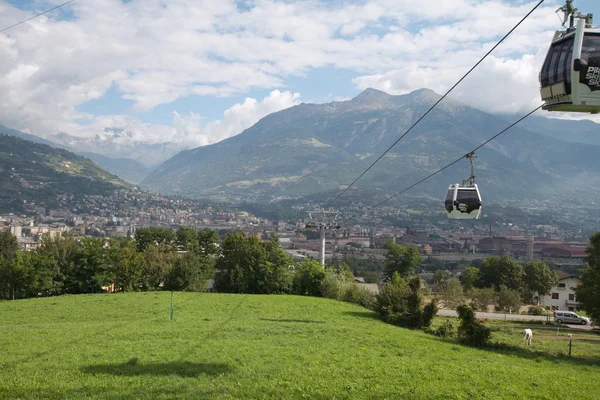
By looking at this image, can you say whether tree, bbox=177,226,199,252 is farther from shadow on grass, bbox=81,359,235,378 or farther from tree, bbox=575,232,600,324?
shadow on grass, bbox=81,359,235,378

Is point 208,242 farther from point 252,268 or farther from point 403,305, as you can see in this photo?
point 403,305

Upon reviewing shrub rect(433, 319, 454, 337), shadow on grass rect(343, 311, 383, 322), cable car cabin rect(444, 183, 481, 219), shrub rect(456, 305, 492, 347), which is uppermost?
cable car cabin rect(444, 183, 481, 219)

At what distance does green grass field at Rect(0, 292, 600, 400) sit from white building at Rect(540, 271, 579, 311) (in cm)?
4730

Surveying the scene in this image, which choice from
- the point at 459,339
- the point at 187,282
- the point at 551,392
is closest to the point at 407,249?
the point at 187,282

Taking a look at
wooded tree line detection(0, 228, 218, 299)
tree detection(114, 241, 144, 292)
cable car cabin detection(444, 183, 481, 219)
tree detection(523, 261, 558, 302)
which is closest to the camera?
cable car cabin detection(444, 183, 481, 219)

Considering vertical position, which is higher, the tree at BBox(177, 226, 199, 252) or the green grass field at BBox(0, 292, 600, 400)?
the tree at BBox(177, 226, 199, 252)

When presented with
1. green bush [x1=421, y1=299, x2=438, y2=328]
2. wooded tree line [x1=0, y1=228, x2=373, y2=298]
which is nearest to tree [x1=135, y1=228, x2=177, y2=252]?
wooded tree line [x1=0, y1=228, x2=373, y2=298]

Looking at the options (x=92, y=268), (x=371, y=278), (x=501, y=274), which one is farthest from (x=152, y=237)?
(x=501, y=274)

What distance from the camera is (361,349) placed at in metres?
16.6

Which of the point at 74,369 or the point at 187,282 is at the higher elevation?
the point at 74,369

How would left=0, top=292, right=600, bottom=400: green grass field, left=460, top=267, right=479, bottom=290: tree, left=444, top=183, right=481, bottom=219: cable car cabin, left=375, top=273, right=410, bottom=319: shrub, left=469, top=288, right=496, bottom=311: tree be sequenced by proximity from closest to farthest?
1. left=0, top=292, right=600, bottom=400: green grass field
2. left=444, top=183, right=481, bottom=219: cable car cabin
3. left=375, top=273, right=410, bottom=319: shrub
4. left=469, top=288, right=496, bottom=311: tree
5. left=460, top=267, right=479, bottom=290: tree

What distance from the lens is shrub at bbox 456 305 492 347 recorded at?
21.2m

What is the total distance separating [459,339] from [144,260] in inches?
1517

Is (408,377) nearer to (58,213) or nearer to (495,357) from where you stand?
(495,357)
